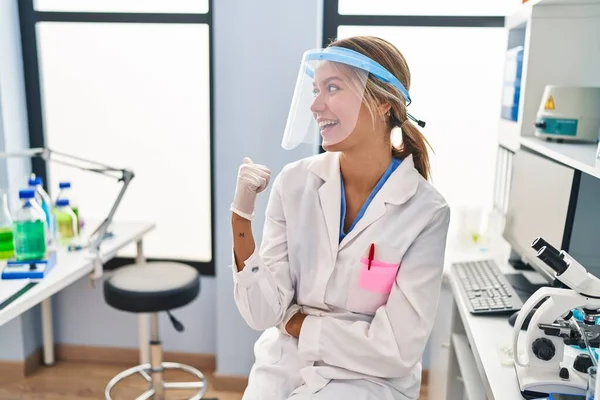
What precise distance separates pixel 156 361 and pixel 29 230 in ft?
2.62

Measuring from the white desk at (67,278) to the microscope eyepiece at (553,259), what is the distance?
4.67ft

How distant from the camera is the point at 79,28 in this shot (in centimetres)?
A: 261

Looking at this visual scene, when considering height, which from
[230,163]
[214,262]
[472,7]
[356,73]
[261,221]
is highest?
[472,7]

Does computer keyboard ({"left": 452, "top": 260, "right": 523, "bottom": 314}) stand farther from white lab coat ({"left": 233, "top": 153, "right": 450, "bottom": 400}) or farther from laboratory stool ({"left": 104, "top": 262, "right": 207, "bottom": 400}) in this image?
laboratory stool ({"left": 104, "top": 262, "right": 207, "bottom": 400})

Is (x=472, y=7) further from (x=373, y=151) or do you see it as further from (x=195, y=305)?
(x=195, y=305)

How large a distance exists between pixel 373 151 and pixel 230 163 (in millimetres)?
1082

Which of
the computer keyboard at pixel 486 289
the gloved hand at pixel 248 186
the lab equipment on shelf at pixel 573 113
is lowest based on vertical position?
the computer keyboard at pixel 486 289

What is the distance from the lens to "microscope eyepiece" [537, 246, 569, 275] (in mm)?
1077

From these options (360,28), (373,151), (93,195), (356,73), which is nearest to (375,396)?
(373,151)

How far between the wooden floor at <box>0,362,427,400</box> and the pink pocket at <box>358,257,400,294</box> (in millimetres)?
1316

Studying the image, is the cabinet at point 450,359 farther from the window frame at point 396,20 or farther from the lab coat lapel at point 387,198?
the window frame at point 396,20

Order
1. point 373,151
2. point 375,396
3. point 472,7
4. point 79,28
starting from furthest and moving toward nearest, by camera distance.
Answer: point 79,28 → point 472,7 → point 373,151 → point 375,396

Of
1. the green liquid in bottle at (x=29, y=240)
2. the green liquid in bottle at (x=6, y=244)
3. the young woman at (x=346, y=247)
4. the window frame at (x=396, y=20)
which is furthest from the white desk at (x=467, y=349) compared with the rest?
the green liquid in bottle at (x=6, y=244)

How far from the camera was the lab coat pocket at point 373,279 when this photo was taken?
1354 millimetres
